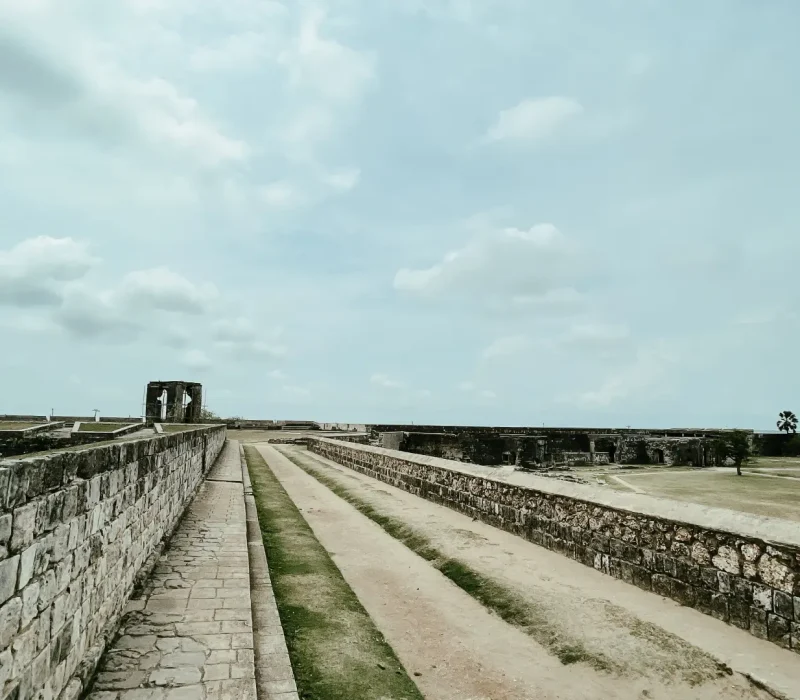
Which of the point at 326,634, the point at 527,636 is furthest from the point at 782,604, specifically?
the point at 326,634

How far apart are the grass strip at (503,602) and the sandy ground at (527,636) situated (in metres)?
0.07

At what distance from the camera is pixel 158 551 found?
20.0 feet

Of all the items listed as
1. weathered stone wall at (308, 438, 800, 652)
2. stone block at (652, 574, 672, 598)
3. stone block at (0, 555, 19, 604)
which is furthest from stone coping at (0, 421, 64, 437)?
stone block at (652, 574, 672, 598)

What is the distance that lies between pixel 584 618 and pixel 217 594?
142 inches

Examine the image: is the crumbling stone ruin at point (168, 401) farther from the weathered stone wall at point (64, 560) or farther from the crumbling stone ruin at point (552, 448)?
the weathered stone wall at point (64, 560)

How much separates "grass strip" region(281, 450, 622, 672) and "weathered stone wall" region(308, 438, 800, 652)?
127 cm

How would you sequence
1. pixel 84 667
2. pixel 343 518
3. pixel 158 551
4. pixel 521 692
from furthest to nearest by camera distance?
pixel 343 518, pixel 158 551, pixel 521 692, pixel 84 667

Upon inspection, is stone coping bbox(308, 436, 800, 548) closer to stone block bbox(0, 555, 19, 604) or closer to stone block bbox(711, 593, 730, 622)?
stone block bbox(711, 593, 730, 622)

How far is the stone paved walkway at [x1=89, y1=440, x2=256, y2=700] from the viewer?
327 centimetres

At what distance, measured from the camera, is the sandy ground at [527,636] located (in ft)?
11.5

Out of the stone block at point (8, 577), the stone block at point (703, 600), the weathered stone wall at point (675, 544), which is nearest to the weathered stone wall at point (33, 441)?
the weathered stone wall at point (675, 544)

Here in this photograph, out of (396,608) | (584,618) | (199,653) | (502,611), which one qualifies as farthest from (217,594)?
(584,618)

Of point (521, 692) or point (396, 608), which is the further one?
point (396, 608)

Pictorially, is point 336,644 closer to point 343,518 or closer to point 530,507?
point 530,507
